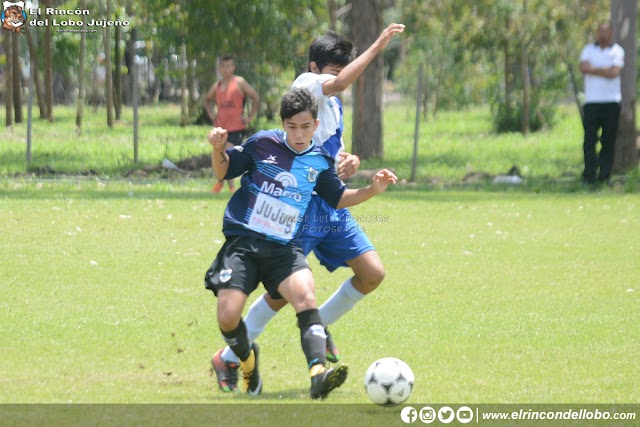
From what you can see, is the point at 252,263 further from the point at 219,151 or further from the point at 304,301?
the point at 219,151

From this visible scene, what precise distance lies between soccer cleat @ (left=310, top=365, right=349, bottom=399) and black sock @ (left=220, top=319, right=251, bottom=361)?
0.49 metres

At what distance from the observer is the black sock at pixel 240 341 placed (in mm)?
6074

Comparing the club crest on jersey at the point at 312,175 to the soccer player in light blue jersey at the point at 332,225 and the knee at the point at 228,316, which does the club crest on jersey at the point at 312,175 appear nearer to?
the soccer player in light blue jersey at the point at 332,225

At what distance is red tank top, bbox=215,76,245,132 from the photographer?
16.7 meters

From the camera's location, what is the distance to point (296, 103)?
6.11m

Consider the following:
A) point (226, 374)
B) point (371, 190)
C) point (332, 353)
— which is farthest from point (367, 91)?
point (226, 374)

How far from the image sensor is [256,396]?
6.09 meters

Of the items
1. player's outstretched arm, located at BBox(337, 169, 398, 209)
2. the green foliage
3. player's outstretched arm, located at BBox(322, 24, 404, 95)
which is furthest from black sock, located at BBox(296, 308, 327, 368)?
the green foliage

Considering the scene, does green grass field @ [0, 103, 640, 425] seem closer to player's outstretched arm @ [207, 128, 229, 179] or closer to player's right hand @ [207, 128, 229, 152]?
player's outstretched arm @ [207, 128, 229, 179]

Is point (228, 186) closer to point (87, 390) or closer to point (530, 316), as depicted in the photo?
point (530, 316)

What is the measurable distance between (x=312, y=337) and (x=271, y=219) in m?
0.69

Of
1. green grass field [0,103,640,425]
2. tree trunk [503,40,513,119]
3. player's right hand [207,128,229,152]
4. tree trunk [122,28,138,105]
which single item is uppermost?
player's right hand [207,128,229,152]

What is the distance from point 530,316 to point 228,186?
9.12m
